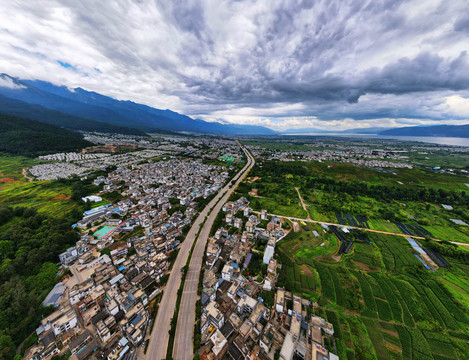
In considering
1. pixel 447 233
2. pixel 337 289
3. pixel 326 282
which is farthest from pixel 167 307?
pixel 447 233

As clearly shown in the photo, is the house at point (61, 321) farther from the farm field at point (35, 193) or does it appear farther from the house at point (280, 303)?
the farm field at point (35, 193)

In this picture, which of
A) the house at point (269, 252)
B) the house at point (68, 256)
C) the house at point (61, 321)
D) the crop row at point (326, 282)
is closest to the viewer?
the house at point (61, 321)

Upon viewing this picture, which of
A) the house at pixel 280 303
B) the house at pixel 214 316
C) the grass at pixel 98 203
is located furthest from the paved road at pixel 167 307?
the grass at pixel 98 203

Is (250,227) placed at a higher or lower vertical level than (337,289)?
higher

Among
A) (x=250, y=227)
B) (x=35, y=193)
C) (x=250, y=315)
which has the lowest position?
(x=250, y=315)

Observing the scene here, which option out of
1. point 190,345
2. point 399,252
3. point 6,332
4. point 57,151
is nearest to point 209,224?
point 190,345

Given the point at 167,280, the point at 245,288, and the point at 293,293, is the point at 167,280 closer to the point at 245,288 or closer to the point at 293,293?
the point at 245,288

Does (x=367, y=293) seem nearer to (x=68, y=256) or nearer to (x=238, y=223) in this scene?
(x=238, y=223)
